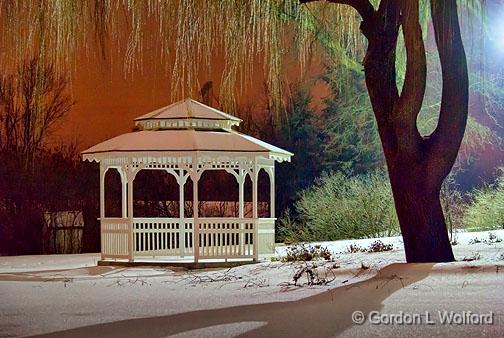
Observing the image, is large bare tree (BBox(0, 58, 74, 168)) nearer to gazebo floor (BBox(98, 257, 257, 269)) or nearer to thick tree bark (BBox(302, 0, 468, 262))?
gazebo floor (BBox(98, 257, 257, 269))

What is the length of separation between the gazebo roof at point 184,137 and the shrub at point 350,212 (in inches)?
170

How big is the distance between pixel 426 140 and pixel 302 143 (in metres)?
19.9

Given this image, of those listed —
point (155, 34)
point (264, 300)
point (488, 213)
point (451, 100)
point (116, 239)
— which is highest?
point (155, 34)

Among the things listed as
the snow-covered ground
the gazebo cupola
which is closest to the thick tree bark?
the snow-covered ground

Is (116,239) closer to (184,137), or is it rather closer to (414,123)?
(184,137)

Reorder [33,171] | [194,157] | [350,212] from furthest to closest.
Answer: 1. [33,171]
2. [350,212]
3. [194,157]

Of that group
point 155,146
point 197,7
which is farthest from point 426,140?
point 155,146

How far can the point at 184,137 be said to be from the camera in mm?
18500

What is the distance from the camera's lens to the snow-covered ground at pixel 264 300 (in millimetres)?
7809

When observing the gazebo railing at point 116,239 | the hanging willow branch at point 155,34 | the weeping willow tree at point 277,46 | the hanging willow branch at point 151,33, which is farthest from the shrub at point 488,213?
the hanging willow branch at point 151,33

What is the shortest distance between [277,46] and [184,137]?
824cm

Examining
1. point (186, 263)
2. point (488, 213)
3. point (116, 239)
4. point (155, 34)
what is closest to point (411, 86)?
point (155, 34)

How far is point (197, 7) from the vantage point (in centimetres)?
922

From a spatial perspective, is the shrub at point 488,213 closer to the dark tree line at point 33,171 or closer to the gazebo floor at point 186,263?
the gazebo floor at point 186,263
